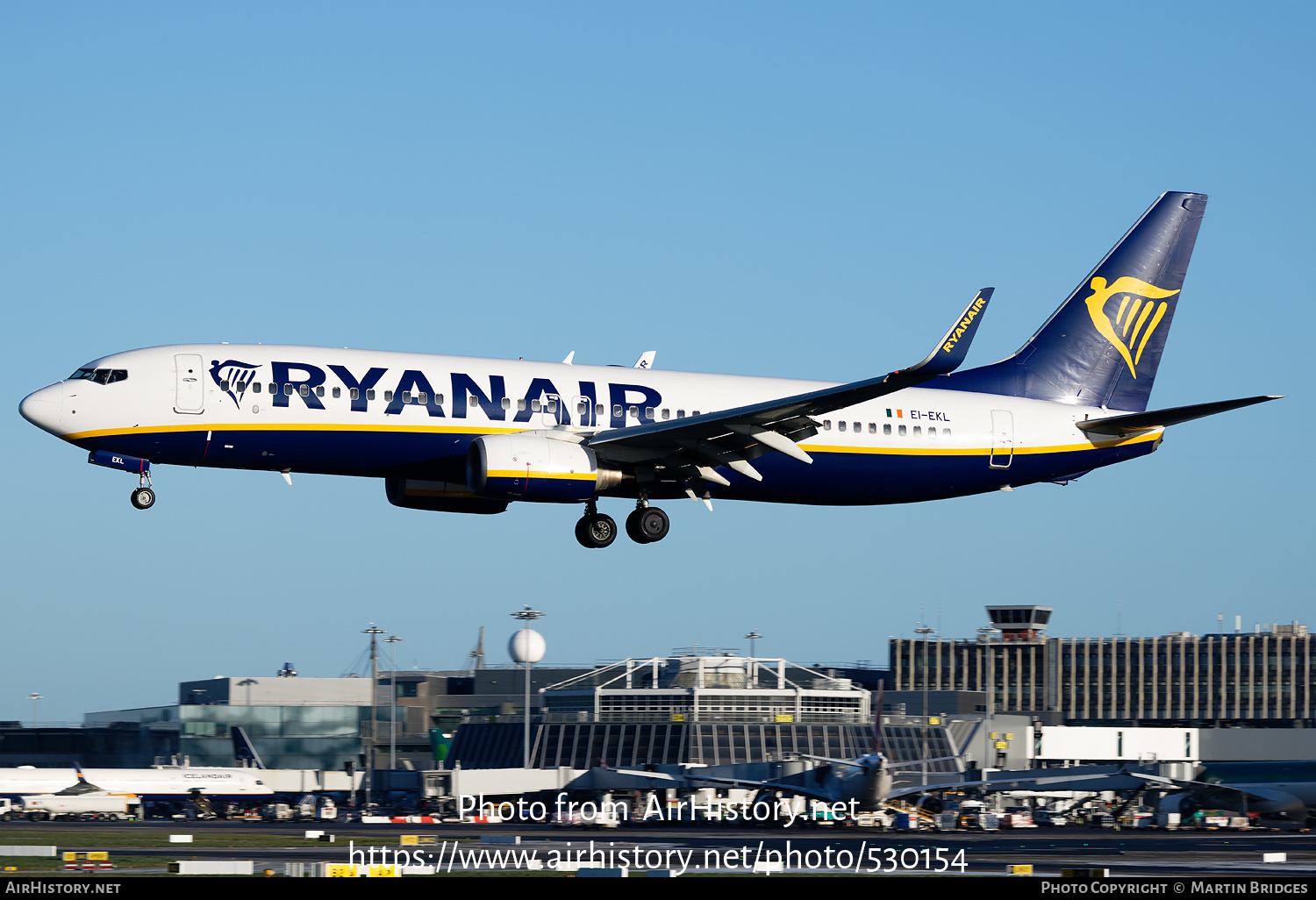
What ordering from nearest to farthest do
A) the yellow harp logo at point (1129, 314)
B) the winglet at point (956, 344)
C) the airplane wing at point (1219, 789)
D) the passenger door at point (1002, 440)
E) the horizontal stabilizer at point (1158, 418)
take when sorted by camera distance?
the winglet at point (956, 344) < the horizontal stabilizer at point (1158, 418) < the passenger door at point (1002, 440) < the yellow harp logo at point (1129, 314) < the airplane wing at point (1219, 789)

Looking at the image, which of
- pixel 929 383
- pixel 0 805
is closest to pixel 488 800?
pixel 0 805

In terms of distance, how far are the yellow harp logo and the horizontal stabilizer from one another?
13.6 feet

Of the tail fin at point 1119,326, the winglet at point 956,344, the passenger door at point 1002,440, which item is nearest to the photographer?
the winglet at point 956,344

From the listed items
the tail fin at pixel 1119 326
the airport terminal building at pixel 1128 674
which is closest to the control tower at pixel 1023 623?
the airport terminal building at pixel 1128 674

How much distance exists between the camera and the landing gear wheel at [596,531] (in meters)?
42.2

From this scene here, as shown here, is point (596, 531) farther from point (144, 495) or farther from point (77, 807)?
point (77, 807)

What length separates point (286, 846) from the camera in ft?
170

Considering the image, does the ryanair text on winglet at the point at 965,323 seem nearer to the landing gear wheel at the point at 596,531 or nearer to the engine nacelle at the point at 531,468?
the engine nacelle at the point at 531,468

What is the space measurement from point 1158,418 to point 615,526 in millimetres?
16228

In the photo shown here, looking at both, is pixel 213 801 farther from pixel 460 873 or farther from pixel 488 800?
pixel 460 873

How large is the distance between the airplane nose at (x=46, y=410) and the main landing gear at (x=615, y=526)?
1393 cm

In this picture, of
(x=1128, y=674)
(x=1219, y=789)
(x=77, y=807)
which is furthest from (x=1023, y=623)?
(x=77, y=807)

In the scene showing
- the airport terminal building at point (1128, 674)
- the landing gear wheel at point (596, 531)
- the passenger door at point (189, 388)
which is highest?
the passenger door at point (189, 388)
